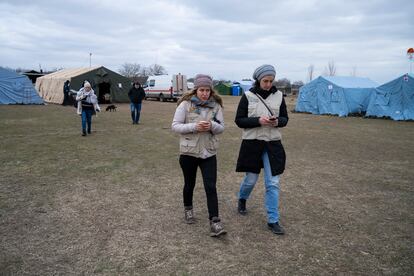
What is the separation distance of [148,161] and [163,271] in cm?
457

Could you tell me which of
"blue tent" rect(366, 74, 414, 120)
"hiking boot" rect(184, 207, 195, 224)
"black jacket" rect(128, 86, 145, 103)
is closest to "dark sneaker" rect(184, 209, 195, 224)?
"hiking boot" rect(184, 207, 195, 224)

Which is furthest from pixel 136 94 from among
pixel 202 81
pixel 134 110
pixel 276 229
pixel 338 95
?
pixel 338 95

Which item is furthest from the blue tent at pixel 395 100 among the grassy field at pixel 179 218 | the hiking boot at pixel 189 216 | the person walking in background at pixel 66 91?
the person walking in background at pixel 66 91

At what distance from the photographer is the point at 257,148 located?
13.5ft

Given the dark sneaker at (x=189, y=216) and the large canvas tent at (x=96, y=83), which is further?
the large canvas tent at (x=96, y=83)

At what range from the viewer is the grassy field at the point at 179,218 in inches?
131

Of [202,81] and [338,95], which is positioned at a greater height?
[338,95]

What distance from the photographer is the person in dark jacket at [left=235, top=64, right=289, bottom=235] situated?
4016mm

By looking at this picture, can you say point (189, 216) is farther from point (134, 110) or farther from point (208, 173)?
point (134, 110)

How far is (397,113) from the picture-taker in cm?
1945

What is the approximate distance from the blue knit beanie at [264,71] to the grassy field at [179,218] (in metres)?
1.82

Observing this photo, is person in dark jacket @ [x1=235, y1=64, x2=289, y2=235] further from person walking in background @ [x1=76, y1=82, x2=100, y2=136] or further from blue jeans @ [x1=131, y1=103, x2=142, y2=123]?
blue jeans @ [x1=131, y1=103, x2=142, y2=123]

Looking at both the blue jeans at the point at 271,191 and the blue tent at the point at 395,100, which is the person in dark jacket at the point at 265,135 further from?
the blue tent at the point at 395,100

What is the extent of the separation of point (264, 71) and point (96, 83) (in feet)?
81.2
